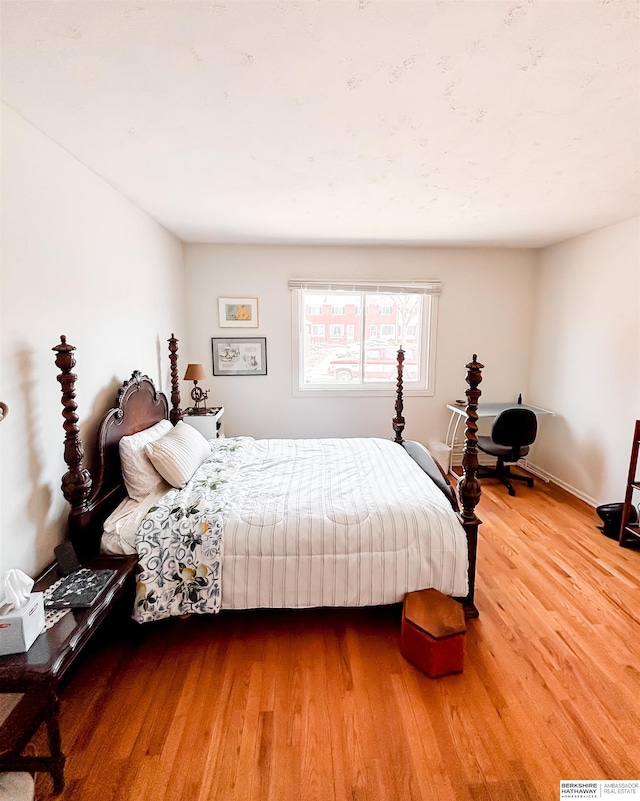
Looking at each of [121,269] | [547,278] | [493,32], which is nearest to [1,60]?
[121,269]

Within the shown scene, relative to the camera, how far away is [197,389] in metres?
3.82

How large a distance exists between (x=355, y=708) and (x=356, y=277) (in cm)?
367

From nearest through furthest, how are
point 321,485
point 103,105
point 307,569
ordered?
point 103,105, point 307,569, point 321,485

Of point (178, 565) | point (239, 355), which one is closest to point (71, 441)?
point (178, 565)

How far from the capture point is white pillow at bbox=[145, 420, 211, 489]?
2271mm

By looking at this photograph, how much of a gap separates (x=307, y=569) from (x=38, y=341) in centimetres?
168

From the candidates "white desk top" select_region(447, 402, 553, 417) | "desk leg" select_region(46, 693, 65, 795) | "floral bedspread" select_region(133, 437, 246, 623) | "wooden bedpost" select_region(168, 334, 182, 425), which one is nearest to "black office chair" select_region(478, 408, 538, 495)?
"white desk top" select_region(447, 402, 553, 417)

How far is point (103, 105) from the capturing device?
151 cm

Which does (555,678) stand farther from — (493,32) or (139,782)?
(493,32)

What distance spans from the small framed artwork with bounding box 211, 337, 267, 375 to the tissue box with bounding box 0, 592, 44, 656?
3.03 m

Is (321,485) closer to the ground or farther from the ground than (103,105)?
closer to the ground

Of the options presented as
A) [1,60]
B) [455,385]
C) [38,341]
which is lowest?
[455,385]

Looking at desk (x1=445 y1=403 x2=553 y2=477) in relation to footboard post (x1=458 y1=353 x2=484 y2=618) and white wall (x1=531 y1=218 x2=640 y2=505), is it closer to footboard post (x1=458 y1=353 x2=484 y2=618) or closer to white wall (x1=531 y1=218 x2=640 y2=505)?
white wall (x1=531 y1=218 x2=640 y2=505)

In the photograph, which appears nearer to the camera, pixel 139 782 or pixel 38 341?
pixel 139 782
